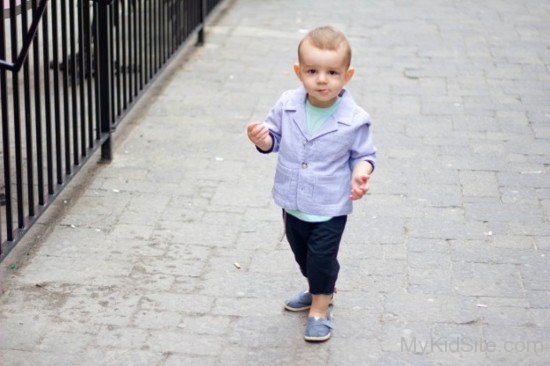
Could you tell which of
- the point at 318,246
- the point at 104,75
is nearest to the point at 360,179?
the point at 318,246

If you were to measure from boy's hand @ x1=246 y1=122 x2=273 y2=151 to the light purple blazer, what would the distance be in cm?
8

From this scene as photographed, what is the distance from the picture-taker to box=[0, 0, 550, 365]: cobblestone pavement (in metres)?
4.60

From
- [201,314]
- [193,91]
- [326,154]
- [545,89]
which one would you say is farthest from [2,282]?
[545,89]

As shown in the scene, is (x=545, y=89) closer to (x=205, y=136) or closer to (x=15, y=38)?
(x=205, y=136)

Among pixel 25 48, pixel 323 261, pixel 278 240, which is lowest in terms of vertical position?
pixel 278 240

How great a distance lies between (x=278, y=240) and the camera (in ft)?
18.6

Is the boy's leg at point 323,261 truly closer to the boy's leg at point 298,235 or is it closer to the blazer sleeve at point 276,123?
the boy's leg at point 298,235

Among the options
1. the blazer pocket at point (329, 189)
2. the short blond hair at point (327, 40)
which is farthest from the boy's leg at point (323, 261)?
the short blond hair at point (327, 40)

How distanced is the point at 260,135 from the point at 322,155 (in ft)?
0.87

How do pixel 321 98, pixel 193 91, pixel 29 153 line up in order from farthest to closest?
1. pixel 193 91
2. pixel 29 153
3. pixel 321 98

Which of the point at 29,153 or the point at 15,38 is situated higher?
the point at 15,38

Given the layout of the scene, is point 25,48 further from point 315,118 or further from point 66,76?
point 315,118

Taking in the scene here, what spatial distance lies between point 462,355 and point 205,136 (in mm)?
3257

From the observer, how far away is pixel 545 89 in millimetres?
8461
